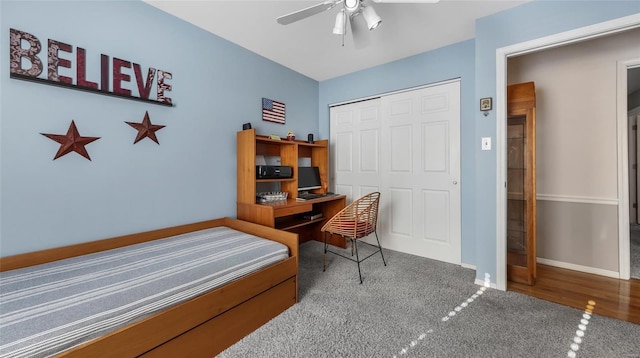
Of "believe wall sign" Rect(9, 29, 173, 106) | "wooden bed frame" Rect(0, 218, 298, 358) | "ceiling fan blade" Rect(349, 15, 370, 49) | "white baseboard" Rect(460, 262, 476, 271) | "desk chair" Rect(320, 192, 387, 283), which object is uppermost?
"ceiling fan blade" Rect(349, 15, 370, 49)

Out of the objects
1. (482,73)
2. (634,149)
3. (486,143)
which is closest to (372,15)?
(482,73)

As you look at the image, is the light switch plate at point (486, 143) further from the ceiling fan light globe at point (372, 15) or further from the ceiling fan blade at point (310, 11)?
the ceiling fan blade at point (310, 11)

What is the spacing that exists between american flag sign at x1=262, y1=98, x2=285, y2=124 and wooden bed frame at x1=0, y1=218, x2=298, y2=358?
5.11ft

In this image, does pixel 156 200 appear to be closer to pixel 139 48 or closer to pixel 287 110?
pixel 139 48

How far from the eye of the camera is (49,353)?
3.00 feet

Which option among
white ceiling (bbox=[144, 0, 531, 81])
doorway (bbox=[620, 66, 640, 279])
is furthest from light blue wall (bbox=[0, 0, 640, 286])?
doorway (bbox=[620, 66, 640, 279])

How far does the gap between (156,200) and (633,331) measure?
352 centimetres

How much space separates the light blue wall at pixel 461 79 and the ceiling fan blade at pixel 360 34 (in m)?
0.63

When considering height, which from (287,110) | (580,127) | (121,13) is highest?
(121,13)

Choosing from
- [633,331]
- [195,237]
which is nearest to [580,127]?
[633,331]

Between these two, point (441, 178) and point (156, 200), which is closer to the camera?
point (156, 200)

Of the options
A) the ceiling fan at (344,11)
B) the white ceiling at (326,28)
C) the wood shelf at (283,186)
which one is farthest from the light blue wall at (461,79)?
the ceiling fan at (344,11)

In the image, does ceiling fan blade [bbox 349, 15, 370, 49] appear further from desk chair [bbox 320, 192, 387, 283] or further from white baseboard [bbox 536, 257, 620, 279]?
white baseboard [bbox 536, 257, 620, 279]

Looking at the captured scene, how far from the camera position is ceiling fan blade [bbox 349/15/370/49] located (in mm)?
2279
